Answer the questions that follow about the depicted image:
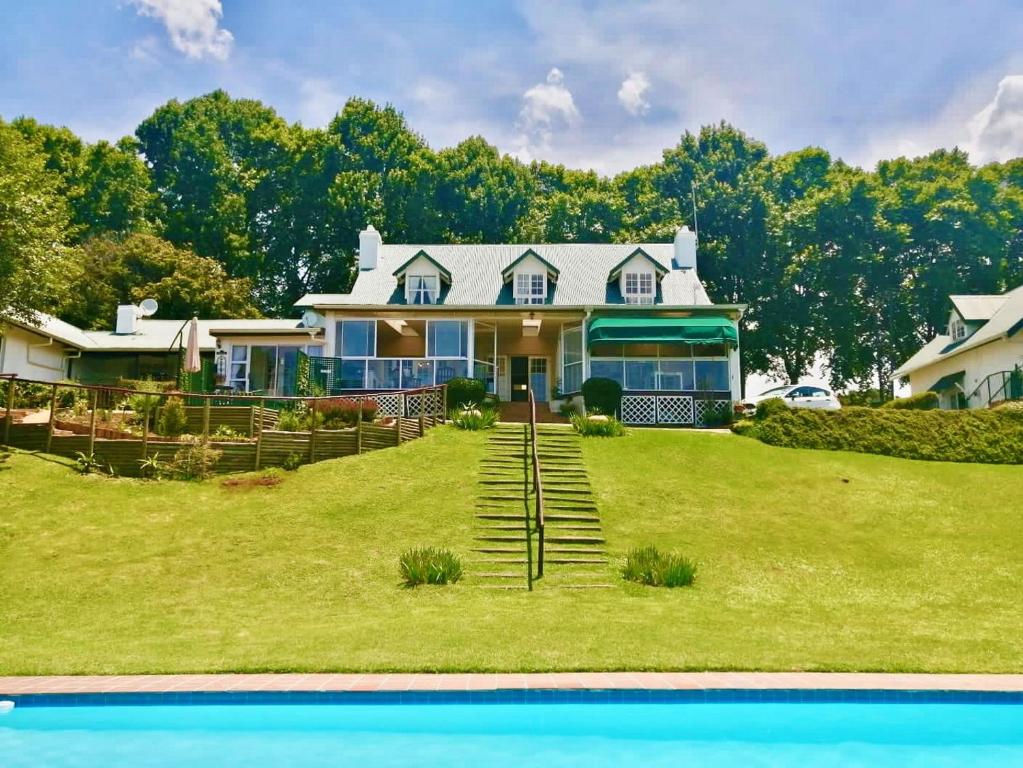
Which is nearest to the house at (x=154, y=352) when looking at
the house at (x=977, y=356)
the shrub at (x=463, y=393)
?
the shrub at (x=463, y=393)

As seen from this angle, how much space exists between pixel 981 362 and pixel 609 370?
16075 mm

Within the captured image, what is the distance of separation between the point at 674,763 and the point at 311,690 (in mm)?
3988

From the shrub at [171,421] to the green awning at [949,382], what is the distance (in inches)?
1250

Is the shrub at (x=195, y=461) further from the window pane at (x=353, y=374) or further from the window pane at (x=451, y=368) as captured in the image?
the window pane at (x=451, y=368)

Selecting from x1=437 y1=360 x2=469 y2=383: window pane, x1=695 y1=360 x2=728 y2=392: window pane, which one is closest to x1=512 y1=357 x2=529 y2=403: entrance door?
x1=437 y1=360 x2=469 y2=383: window pane

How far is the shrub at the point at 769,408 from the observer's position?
26.5 metres

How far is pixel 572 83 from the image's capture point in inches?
781

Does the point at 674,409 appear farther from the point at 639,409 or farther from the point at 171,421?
the point at 171,421

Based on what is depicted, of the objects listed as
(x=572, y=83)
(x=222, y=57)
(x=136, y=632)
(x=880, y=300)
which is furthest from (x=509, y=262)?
(x=136, y=632)

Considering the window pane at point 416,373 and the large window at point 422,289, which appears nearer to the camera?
the window pane at point 416,373

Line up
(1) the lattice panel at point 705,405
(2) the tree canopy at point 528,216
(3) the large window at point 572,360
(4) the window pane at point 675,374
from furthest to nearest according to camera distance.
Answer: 1. (2) the tree canopy at point 528,216
2. (3) the large window at point 572,360
3. (4) the window pane at point 675,374
4. (1) the lattice panel at point 705,405

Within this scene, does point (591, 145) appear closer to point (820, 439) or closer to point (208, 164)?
point (820, 439)

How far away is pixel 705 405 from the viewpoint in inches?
1167

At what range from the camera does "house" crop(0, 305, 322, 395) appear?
106 feet
